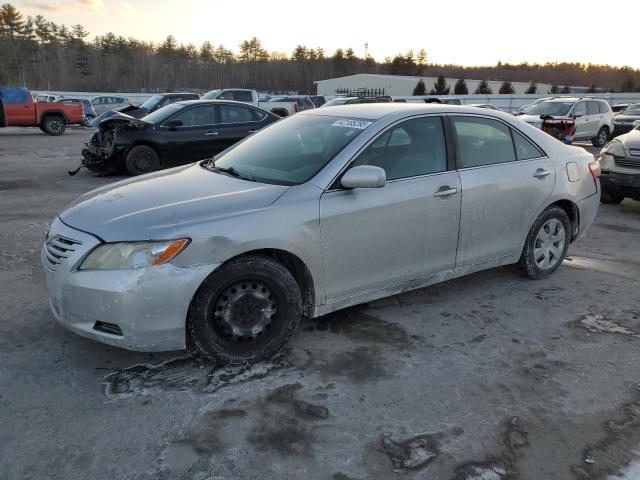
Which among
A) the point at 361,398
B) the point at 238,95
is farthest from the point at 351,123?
the point at 238,95

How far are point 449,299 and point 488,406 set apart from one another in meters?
1.59

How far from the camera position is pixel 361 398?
295cm

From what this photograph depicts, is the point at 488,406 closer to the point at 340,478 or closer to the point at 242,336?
the point at 340,478

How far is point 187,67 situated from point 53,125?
95.1 metres

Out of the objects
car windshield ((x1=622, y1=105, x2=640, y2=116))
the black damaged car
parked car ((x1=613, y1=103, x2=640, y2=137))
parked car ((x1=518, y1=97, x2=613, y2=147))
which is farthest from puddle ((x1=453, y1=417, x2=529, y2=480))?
car windshield ((x1=622, y1=105, x2=640, y2=116))

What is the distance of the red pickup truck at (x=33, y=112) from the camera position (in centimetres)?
2019

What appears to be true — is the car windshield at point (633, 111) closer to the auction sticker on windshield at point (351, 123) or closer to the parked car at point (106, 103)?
the auction sticker on windshield at point (351, 123)

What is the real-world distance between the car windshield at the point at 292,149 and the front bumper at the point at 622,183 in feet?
19.0

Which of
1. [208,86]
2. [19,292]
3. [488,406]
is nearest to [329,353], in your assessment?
[488,406]

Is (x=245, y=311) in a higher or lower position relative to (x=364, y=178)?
lower

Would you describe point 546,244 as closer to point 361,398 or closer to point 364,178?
point 364,178

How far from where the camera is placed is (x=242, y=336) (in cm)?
324

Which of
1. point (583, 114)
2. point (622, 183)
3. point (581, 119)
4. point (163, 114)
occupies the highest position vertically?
point (163, 114)

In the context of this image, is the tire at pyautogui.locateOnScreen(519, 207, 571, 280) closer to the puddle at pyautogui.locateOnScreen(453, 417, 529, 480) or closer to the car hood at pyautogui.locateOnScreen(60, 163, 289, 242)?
the puddle at pyautogui.locateOnScreen(453, 417, 529, 480)
